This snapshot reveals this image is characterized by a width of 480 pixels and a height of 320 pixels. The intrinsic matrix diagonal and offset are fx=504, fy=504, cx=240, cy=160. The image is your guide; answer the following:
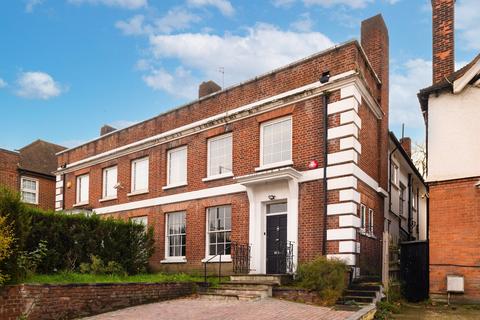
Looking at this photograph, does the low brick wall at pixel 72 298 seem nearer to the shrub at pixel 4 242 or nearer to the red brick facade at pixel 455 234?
the shrub at pixel 4 242

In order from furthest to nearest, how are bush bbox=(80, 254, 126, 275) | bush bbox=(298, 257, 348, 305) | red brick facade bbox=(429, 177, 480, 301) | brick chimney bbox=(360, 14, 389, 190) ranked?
brick chimney bbox=(360, 14, 389, 190), bush bbox=(80, 254, 126, 275), red brick facade bbox=(429, 177, 480, 301), bush bbox=(298, 257, 348, 305)

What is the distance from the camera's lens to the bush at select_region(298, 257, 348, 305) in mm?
13195

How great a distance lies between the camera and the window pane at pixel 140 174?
887 inches

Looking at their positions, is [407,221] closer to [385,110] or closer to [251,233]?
[385,110]

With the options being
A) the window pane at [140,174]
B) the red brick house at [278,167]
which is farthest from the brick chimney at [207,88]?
the window pane at [140,174]

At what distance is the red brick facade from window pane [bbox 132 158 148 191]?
12278mm

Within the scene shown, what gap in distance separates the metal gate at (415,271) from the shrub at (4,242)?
40.6ft

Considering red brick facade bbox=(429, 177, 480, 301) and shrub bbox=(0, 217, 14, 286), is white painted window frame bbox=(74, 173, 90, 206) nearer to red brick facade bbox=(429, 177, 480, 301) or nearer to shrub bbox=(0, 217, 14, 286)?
shrub bbox=(0, 217, 14, 286)

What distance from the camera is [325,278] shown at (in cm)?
1345

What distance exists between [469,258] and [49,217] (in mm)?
12705

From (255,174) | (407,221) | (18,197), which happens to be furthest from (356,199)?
(407,221)

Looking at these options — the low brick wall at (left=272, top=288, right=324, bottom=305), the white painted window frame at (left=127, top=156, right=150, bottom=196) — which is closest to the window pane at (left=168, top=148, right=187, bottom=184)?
the white painted window frame at (left=127, top=156, right=150, bottom=196)

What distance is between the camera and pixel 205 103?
19.9 meters

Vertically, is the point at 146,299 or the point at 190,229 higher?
the point at 190,229
